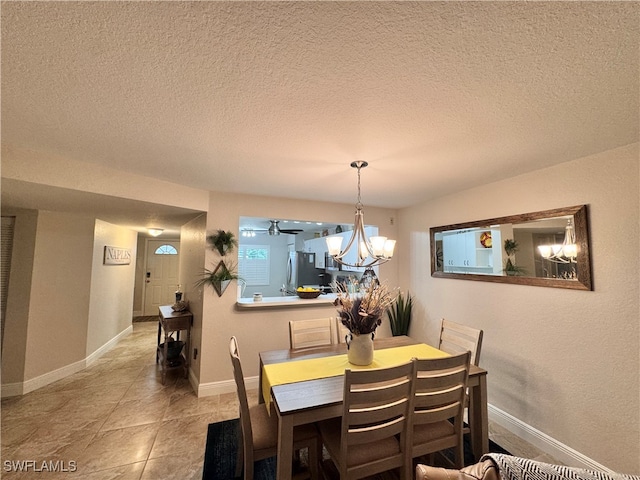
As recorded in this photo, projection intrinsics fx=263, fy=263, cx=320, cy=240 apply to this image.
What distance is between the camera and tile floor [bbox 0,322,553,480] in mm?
1901

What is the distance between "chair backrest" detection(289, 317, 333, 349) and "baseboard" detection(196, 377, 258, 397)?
3.61 feet

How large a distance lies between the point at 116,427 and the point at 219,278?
1.54m

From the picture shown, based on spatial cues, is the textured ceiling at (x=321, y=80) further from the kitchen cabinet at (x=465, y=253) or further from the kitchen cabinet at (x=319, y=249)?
the kitchen cabinet at (x=319, y=249)

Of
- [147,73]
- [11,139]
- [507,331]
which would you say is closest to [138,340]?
[11,139]

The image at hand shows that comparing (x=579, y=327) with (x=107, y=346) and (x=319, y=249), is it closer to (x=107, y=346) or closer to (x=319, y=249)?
(x=319, y=249)

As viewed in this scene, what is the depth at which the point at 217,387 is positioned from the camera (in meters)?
2.99

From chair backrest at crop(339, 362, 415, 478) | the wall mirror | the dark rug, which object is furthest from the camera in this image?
the wall mirror

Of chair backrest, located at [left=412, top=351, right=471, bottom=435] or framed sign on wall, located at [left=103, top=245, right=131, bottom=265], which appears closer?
chair backrest, located at [left=412, top=351, right=471, bottom=435]

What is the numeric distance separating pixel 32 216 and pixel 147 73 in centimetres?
332

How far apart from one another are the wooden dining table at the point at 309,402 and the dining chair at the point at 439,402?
312mm

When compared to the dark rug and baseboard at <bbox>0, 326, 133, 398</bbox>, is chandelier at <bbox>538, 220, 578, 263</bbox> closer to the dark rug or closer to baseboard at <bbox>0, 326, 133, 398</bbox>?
the dark rug

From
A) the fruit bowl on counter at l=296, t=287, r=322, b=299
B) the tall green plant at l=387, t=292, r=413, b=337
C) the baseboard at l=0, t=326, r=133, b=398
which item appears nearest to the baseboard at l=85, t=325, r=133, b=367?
the baseboard at l=0, t=326, r=133, b=398

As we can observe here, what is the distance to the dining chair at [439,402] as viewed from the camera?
1.49 metres

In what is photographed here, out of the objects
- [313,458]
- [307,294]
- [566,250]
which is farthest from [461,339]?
[307,294]
